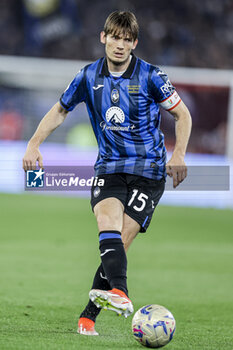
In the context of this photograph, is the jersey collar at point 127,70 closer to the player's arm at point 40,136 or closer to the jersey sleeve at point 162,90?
the jersey sleeve at point 162,90

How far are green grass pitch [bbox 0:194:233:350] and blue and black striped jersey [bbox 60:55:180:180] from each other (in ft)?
3.87

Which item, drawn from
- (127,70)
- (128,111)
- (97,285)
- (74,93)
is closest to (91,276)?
(97,285)

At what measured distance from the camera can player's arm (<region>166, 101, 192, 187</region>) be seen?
475 cm

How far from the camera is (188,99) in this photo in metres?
17.9

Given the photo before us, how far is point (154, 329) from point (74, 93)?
1.68 meters

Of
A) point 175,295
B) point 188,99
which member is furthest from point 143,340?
point 188,99

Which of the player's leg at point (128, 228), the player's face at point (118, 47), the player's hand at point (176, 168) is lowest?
the player's leg at point (128, 228)

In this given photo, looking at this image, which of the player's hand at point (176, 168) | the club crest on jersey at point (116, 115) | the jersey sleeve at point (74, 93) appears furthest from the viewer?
the jersey sleeve at point (74, 93)

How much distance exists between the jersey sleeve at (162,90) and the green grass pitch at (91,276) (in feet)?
5.20

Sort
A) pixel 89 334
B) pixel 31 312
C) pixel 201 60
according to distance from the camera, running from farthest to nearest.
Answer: pixel 201 60 < pixel 31 312 < pixel 89 334

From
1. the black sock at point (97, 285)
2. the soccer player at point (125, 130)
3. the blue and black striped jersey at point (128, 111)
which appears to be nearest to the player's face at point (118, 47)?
the soccer player at point (125, 130)

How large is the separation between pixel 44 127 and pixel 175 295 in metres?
2.83

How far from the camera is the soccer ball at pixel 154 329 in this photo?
4.44 m

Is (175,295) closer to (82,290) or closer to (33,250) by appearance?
(82,290)
